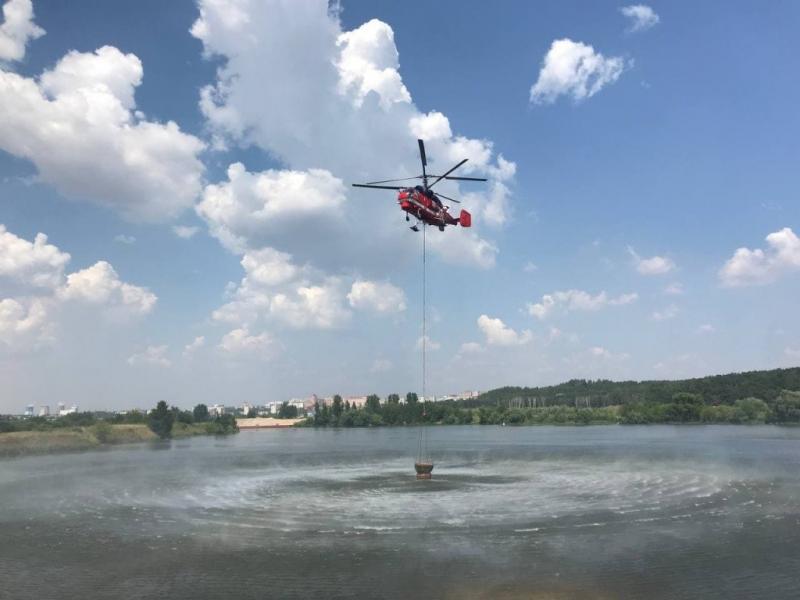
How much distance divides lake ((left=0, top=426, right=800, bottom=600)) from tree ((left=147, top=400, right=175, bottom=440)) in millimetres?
110450

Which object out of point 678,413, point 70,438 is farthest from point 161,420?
point 678,413

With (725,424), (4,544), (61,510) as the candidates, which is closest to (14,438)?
(61,510)

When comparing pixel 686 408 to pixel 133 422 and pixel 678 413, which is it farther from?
pixel 133 422

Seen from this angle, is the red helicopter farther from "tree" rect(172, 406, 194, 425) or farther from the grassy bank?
"tree" rect(172, 406, 194, 425)

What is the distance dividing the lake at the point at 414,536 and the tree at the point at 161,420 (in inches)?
4348

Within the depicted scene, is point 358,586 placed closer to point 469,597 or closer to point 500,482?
point 469,597

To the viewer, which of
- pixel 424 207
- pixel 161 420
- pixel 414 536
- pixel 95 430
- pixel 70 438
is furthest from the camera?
pixel 161 420

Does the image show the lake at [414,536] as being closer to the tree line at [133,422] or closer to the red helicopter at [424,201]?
the red helicopter at [424,201]

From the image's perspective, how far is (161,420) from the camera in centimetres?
15875

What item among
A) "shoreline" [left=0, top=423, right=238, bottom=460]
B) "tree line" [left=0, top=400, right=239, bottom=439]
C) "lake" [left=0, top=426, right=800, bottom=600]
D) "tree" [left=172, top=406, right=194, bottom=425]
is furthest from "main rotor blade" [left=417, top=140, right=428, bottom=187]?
"tree" [left=172, top=406, right=194, bottom=425]

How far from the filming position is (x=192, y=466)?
236 ft

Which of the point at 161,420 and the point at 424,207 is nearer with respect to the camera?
the point at 424,207

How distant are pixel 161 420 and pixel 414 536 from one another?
5802 inches

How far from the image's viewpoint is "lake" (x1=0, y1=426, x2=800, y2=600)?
1983 cm
